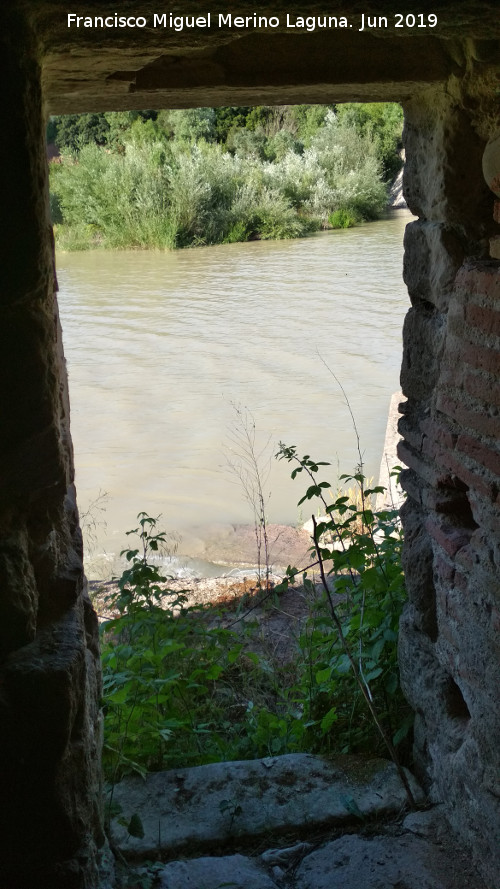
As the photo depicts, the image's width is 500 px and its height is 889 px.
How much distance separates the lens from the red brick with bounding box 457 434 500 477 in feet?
5.80

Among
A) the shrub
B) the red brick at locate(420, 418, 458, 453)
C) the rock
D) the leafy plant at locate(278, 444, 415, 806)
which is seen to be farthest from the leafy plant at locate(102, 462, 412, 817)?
the shrub

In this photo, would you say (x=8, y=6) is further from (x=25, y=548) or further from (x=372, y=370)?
(x=372, y=370)

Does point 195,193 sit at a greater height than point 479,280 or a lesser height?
greater

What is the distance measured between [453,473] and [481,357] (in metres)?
0.31

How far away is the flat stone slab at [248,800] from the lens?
2127 millimetres

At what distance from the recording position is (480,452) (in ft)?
6.02

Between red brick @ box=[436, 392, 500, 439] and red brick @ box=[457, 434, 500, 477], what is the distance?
0.10 feet

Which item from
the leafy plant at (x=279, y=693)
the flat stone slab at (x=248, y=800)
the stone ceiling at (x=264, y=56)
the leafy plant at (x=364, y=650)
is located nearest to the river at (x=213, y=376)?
Answer: the leafy plant at (x=279, y=693)

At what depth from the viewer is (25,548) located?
143 cm

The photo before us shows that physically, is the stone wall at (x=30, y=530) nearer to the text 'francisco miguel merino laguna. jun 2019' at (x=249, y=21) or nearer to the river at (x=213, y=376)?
the text 'francisco miguel merino laguna. jun 2019' at (x=249, y=21)

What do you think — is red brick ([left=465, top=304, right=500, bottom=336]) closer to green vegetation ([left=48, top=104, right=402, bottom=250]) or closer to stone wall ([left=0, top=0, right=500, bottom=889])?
stone wall ([left=0, top=0, right=500, bottom=889])

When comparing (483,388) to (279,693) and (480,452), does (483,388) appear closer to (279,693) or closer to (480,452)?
(480,452)

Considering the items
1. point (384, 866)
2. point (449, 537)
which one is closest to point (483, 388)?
point (449, 537)

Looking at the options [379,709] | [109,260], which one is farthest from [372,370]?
[109,260]
